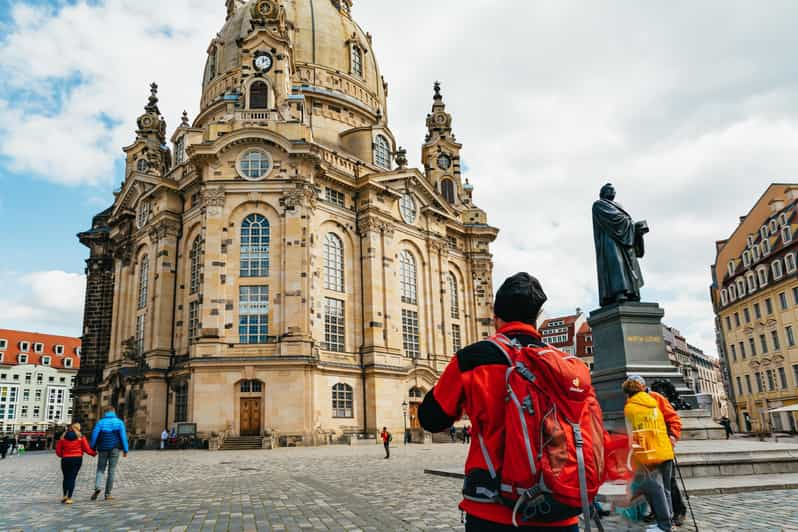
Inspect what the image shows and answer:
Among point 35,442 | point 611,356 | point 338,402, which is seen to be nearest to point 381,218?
point 338,402

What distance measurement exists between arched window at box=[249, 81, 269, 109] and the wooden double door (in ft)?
71.4

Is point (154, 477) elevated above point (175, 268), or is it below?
below

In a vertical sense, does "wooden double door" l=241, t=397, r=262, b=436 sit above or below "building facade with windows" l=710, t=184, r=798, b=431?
below

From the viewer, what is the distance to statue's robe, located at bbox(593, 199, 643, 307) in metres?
12.7

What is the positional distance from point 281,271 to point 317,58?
25924 millimetres

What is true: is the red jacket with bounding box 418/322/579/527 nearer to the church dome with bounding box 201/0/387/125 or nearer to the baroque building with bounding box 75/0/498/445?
the baroque building with bounding box 75/0/498/445

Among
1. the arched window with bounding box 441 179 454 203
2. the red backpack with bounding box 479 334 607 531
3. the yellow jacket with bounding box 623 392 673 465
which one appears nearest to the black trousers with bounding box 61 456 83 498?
the yellow jacket with bounding box 623 392 673 465

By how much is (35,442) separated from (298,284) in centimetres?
4936

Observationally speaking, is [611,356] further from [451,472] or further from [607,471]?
[607,471]

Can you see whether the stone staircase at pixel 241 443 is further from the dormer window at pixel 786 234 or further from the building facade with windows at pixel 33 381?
the building facade with windows at pixel 33 381

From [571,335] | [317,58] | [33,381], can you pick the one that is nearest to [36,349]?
[33,381]

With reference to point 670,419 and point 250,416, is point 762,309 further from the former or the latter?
point 670,419

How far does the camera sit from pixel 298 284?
3722cm

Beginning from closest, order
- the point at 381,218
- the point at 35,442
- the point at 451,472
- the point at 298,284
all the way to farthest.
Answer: the point at 451,472 → the point at 298,284 → the point at 381,218 → the point at 35,442
